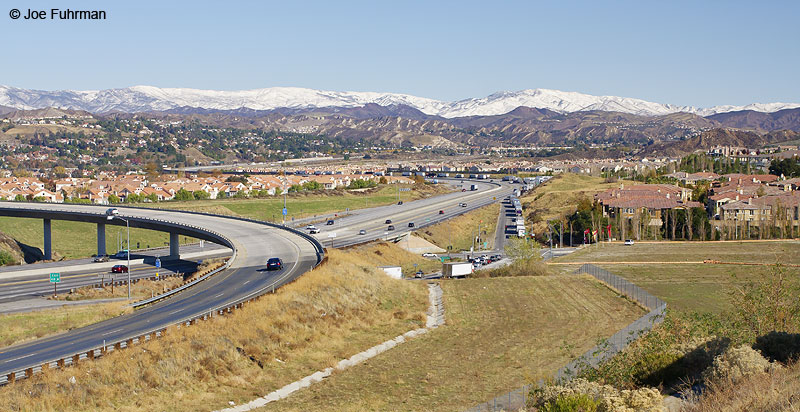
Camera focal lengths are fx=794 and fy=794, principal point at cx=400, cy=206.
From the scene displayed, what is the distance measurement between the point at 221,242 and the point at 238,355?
40606 mm

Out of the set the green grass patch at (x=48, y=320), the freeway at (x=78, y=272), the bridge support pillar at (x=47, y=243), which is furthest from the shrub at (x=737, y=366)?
the bridge support pillar at (x=47, y=243)

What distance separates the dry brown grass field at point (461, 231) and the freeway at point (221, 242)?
227cm

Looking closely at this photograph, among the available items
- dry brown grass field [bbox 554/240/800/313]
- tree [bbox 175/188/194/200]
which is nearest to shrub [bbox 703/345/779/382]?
dry brown grass field [bbox 554/240/800/313]

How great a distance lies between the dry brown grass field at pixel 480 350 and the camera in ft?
98.6

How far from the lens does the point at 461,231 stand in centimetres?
11538

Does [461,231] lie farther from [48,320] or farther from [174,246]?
[48,320]

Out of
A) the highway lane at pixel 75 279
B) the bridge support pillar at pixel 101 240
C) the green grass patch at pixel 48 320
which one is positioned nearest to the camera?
the green grass patch at pixel 48 320

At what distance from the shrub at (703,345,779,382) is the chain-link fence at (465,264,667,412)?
4.66 m

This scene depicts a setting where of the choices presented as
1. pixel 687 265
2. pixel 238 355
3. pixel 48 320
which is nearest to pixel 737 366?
pixel 238 355

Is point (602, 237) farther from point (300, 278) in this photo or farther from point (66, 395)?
point (66, 395)

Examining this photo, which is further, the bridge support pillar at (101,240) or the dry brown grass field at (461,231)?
A: the dry brown grass field at (461,231)

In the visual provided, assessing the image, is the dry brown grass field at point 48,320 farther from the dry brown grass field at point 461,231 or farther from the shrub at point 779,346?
the dry brown grass field at point 461,231

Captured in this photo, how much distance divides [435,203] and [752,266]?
265ft

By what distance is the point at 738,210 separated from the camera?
353 feet
